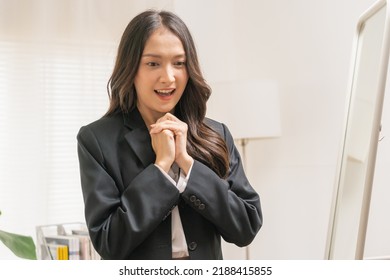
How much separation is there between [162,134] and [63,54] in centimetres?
173

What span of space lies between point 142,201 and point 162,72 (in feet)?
0.77

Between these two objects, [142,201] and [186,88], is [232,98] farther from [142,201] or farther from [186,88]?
[142,201]

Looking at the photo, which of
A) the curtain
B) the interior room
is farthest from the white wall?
the curtain

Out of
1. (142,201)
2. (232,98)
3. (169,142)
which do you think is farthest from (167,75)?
(232,98)

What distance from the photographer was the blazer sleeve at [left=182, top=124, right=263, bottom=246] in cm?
106

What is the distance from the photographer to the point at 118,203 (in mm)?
1056

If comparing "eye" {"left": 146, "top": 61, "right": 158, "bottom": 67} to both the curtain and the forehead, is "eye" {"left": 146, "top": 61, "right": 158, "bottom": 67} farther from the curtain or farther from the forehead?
the curtain

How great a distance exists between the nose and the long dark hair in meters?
0.04

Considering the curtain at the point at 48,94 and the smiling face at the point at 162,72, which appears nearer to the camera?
the smiling face at the point at 162,72

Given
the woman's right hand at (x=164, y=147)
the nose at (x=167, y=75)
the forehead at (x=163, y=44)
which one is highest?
the forehead at (x=163, y=44)

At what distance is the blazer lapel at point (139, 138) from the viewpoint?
110cm

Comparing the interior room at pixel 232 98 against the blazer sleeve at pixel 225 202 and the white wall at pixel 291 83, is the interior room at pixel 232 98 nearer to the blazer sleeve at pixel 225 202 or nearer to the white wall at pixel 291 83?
the white wall at pixel 291 83

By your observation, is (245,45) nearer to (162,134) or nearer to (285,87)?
(285,87)

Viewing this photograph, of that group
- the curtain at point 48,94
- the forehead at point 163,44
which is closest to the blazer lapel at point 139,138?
the forehead at point 163,44
